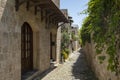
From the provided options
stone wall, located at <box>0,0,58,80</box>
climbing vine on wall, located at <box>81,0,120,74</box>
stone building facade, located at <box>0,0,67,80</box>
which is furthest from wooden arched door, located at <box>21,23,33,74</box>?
climbing vine on wall, located at <box>81,0,120,74</box>

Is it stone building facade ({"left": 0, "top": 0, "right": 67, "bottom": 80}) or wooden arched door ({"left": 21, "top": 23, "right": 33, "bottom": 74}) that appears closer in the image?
stone building facade ({"left": 0, "top": 0, "right": 67, "bottom": 80})

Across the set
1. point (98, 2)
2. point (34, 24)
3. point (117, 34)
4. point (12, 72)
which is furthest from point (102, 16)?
point (34, 24)

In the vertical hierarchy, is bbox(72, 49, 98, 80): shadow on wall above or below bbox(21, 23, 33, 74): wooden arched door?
below

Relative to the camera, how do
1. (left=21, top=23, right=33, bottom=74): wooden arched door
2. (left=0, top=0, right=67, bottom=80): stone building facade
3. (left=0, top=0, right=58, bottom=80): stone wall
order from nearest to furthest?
(left=0, top=0, right=58, bottom=80): stone wall, (left=0, top=0, right=67, bottom=80): stone building facade, (left=21, top=23, right=33, bottom=74): wooden arched door

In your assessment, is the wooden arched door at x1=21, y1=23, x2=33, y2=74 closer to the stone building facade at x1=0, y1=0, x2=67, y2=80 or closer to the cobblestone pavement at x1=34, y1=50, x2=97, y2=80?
the stone building facade at x1=0, y1=0, x2=67, y2=80

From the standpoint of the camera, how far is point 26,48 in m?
9.08

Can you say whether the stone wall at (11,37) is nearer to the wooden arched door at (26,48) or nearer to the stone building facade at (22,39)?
the stone building facade at (22,39)

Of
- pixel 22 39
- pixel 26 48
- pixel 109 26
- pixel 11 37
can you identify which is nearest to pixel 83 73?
pixel 26 48

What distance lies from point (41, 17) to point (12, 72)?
14.8 ft

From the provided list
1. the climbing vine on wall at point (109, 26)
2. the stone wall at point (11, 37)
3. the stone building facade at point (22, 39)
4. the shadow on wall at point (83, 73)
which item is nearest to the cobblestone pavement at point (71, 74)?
the shadow on wall at point (83, 73)

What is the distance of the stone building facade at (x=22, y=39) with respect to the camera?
576cm

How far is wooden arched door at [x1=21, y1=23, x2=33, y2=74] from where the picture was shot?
8.68 metres

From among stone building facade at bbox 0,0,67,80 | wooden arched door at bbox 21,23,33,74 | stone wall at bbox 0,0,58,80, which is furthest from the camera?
wooden arched door at bbox 21,23,33,74

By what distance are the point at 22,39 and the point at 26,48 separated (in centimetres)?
63
